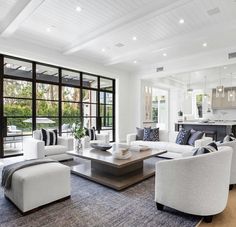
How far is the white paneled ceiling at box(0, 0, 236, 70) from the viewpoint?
145 inches

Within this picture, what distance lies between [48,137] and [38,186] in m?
2.78

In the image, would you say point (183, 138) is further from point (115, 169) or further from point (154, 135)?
point (115, 169)

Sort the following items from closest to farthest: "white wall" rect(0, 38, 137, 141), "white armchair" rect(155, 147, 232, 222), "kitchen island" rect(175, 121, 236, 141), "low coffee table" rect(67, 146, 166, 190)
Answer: "white armchair" rect(155, 147, 232, 222)
"low coffee table" rect(67, 146, 166, 190)
"white wall" rect(0, 38, 137, 141)
"kitchen island" rect(175, 121, 236, 141)

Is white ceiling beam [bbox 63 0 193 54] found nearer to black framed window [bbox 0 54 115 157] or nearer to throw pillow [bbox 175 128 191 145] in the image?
black framed window [bbox 0 54 115 157]

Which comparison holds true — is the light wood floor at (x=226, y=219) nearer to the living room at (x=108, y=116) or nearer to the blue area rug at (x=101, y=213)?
the living room at (x=108, y=116)

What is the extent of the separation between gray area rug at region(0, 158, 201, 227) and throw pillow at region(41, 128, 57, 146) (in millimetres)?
2133

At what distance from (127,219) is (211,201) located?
99 cm

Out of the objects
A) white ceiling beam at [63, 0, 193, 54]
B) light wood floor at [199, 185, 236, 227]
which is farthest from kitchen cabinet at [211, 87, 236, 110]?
light wood floor at [199, 185, 236, 227]

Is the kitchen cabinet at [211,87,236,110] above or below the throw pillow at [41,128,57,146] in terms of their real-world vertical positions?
above

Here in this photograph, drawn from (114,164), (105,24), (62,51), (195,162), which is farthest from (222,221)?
(62,51)

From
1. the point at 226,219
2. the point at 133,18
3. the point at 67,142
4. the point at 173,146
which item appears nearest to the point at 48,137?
the point at 67,142

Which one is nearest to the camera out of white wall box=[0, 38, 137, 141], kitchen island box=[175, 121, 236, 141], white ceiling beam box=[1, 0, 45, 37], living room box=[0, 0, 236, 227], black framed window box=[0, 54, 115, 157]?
living room box=[0, 0, 236, 227]

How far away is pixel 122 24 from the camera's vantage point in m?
4.23

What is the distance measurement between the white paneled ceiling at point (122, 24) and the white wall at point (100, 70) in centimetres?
23
